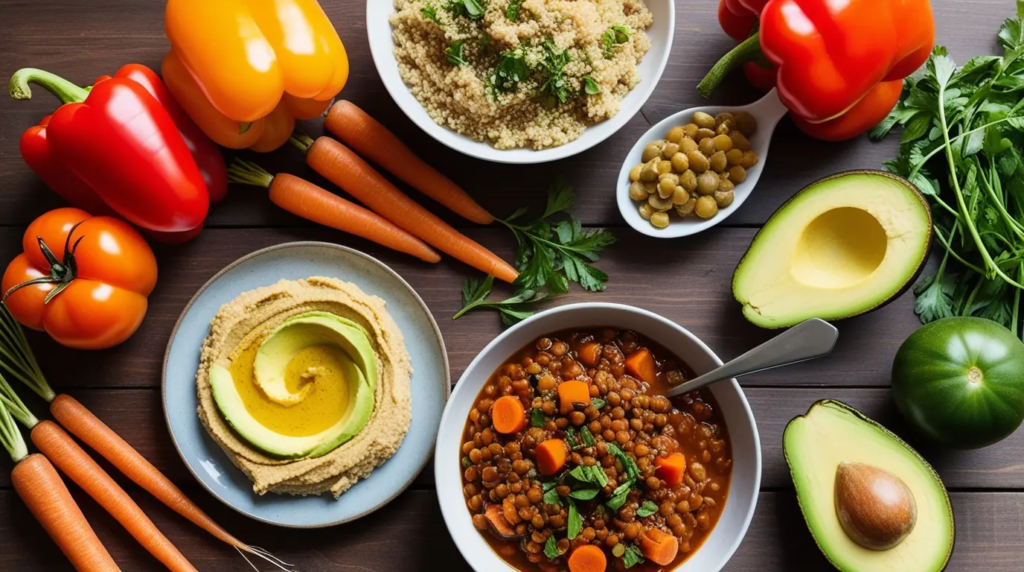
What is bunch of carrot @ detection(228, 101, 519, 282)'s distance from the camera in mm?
2660

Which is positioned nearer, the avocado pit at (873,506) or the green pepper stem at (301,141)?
the avocado pit at (873,506)

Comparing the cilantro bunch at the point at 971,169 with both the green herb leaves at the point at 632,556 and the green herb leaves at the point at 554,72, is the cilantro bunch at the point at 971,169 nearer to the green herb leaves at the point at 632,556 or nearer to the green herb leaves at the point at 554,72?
the green herb leaves at the point at 554,72

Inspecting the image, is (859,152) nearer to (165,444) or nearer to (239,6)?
(239,6)

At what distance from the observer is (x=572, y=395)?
93.7 inches

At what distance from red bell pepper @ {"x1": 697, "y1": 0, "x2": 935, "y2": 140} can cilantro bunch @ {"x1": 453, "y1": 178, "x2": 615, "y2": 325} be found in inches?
30.3

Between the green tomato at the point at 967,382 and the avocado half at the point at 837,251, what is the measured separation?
0.27 metres

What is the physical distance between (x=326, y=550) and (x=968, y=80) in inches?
107

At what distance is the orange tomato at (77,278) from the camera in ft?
7.93

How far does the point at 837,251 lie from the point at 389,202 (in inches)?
59.8

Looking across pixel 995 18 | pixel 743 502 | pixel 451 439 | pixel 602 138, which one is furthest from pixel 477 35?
pixel 995 18

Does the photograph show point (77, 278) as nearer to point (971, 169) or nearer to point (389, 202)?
point (389, 202)

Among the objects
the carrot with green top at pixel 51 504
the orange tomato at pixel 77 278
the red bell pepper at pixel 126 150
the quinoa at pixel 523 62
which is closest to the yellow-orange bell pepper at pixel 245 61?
the red bell pepper at pixel 126 150

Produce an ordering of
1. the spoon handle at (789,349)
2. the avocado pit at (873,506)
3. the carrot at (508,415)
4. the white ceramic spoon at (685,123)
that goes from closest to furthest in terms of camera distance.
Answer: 1. the spoon handle at (789,349)
2. the avocado pit at (873,506)
3. the carrot at (508,415)
4. the white ceramic spoon at (685,123)

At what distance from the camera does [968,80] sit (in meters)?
2.62
